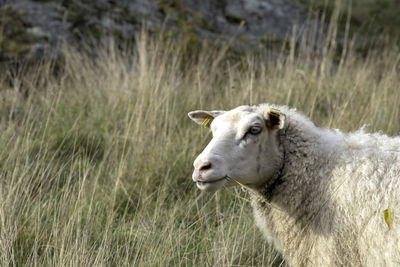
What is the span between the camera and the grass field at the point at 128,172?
2.79 metres

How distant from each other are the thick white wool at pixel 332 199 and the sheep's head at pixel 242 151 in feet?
0.31

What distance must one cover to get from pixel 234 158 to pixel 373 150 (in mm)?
768

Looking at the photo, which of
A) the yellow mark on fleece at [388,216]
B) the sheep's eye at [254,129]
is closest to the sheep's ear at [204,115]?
the sheep's eye at [254,129]

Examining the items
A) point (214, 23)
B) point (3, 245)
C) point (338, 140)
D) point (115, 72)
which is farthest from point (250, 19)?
point (3, 245)

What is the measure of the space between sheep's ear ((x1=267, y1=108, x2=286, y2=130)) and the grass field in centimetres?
65

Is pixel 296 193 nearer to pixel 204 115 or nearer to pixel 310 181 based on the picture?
pixel 310 181

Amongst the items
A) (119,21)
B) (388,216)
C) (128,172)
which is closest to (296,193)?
(388,216)

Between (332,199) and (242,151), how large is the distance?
0.55 metres

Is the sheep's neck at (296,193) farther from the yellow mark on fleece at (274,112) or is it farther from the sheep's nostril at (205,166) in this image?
the sheep's nostril at (205,166)

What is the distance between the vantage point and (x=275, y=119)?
8.67 ft

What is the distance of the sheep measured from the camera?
91.4 inches

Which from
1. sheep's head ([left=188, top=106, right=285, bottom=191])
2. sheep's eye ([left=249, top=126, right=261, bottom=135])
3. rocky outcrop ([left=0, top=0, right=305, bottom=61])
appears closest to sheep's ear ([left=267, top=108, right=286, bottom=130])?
sheep's head ([left=188, top=106, right=285, bottom=191])

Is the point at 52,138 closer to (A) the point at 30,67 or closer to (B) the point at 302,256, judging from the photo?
(A) the point at 30,67

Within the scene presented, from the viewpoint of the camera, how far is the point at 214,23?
862 centimetres
